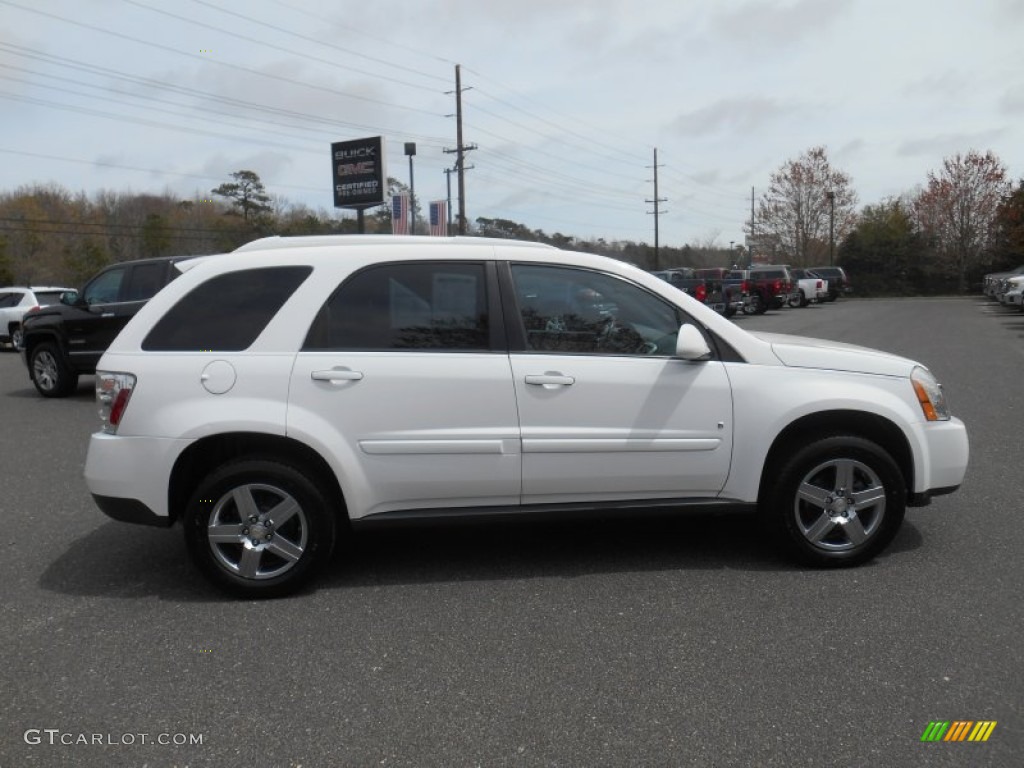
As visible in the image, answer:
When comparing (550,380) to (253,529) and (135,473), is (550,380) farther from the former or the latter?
(135,473)

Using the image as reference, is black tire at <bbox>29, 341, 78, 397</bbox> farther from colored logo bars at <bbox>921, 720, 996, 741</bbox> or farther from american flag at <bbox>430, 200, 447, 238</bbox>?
american flag at <bbox>430, 200, 447, 238</bbox>

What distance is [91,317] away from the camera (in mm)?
11906

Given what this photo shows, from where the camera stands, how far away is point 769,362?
445cm

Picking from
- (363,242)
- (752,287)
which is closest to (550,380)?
(363,242)

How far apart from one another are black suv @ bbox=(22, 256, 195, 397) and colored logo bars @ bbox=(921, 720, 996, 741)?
11.2m

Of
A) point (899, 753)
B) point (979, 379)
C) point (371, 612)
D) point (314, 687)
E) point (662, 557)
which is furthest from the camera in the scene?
point (979, 379)

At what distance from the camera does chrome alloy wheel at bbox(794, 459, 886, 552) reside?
443cm

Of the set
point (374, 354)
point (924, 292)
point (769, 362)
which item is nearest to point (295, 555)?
point (374, 354)

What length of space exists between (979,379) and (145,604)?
454 inches

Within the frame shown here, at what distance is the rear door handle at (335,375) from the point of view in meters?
4.14

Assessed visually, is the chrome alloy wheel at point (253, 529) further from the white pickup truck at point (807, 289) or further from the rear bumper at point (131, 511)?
the white pickup truck at point (807, 289)

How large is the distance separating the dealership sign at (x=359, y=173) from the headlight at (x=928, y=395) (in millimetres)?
29244

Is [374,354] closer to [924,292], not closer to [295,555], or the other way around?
[295,555]

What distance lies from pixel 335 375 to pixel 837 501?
108 inches
